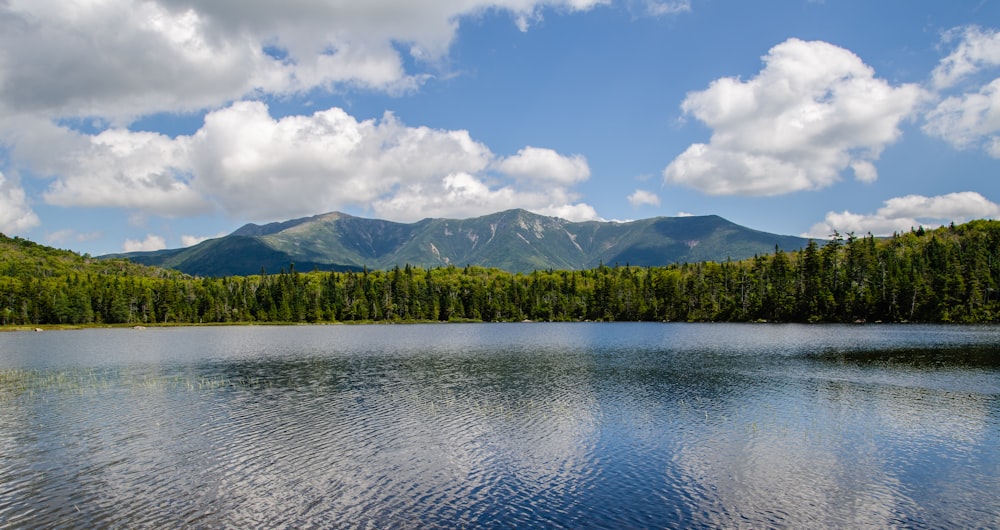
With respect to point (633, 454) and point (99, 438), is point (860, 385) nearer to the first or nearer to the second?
point (633, 454)

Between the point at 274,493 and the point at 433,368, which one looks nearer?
the point at 274,493

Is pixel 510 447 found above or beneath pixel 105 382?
beneath

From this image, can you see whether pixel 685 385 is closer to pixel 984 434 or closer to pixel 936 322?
pixel 984 434

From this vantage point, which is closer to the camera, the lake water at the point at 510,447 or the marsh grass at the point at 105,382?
the lake water at the point at 510,447

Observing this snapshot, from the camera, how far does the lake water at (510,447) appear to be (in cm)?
2538

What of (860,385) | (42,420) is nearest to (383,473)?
(42,420)

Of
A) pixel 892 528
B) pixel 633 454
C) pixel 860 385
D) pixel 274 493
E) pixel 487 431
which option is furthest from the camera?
pixel 860 385

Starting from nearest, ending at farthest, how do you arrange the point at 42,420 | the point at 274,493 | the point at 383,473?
the point at 274,493, the point at 383,473, the point at 42,420

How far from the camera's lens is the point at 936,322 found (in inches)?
6575

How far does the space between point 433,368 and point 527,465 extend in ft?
151

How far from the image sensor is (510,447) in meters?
36.1

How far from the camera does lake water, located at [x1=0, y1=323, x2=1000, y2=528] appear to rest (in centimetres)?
2538

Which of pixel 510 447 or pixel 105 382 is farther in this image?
pixel 105 382

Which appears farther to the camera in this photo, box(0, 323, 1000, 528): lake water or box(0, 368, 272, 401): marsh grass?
box(0, 368, 272, 401): marsh grass
